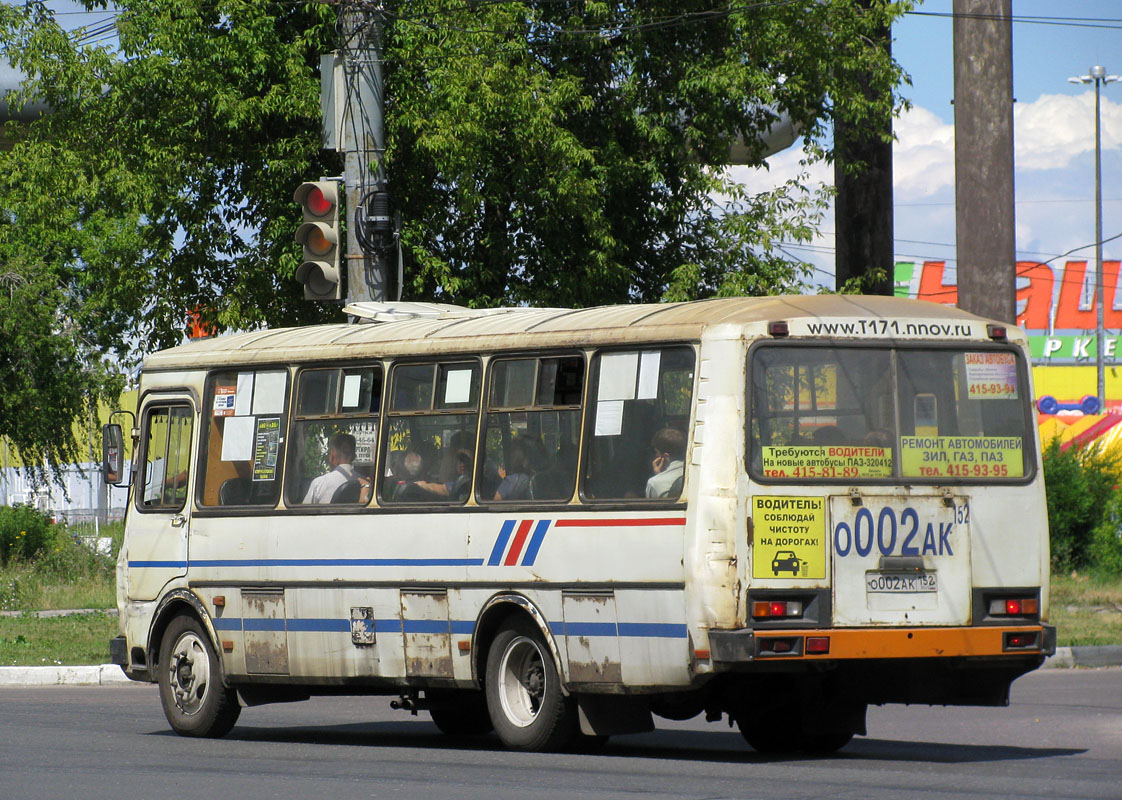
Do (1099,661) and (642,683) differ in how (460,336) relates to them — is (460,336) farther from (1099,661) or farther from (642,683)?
(1099,661)

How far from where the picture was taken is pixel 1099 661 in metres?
18.0

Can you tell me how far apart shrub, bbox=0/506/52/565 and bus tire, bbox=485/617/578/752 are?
2075cm

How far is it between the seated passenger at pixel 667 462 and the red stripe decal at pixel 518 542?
0.95 m

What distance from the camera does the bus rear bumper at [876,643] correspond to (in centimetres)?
975

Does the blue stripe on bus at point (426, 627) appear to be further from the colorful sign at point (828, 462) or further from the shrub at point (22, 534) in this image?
the shrub at point (22, 534)

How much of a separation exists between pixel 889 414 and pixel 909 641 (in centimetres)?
126

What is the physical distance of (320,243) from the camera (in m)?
14.9

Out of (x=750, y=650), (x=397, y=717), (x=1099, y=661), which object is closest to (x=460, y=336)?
(x=750, y=650)

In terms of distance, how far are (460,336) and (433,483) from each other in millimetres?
945

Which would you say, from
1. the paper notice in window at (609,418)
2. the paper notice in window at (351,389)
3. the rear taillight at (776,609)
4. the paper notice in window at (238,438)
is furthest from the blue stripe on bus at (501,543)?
the paper notice in window at (238,438)

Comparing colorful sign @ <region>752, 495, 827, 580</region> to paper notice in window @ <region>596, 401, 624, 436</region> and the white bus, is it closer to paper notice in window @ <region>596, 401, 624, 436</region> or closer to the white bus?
the white bus

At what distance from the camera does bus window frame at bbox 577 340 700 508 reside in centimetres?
1019

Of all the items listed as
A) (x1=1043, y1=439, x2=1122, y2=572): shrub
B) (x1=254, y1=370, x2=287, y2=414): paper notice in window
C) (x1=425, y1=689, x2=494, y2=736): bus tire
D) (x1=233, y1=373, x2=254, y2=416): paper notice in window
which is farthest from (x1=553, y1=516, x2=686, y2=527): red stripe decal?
(x1=1043, y1=439, x2=1122, y2=572): shrub

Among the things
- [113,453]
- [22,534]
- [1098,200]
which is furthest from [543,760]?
[1098,200]
